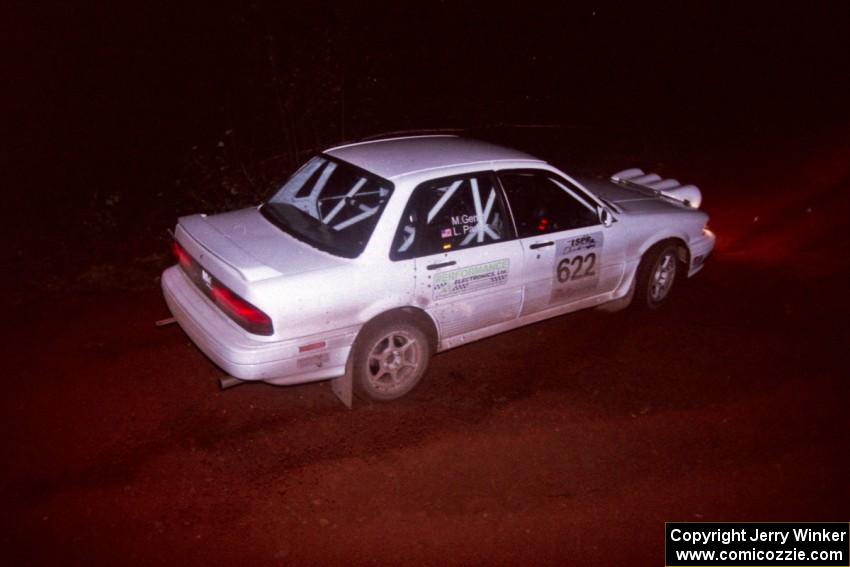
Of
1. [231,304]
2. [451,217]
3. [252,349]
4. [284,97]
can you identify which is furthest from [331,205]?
[284,97]

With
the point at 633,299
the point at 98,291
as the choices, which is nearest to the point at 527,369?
the point at 633,299

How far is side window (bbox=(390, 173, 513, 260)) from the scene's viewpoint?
4590 millimetres

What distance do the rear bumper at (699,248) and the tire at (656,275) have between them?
0.51 feet

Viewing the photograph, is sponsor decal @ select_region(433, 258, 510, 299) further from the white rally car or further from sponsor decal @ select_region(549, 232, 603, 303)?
sponsor decal @ select_region(549, 232, 603, 303)

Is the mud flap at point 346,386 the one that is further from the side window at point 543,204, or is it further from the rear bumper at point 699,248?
the rear bumper at point 699,248

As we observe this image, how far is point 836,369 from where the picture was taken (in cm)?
569

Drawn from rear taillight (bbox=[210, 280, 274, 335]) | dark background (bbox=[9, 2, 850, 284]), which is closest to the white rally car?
rear taillight (bbox=[210, 280, 274, 335])

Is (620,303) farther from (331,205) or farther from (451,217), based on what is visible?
(331,205)

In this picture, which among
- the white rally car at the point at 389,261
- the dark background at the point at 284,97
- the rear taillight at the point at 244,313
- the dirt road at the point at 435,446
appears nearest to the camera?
the dirt road at the point at 435,446

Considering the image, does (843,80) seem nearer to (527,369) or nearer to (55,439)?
(527,369)

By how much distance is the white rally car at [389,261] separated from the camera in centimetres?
423

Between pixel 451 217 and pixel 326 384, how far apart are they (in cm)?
162

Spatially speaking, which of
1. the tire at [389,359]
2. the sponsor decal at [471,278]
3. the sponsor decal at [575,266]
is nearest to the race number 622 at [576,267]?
the sponsor decal at [575,266]

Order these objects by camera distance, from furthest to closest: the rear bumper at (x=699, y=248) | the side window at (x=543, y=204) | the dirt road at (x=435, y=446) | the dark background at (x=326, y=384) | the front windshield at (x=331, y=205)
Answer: the rear bumper at (x=699, y=248)
the side window at (x=543, y=204)
the front windshield at (x=331, y=205)
the dark background at (x=326, y=384)
the dirt road at (x=435, y=446)
